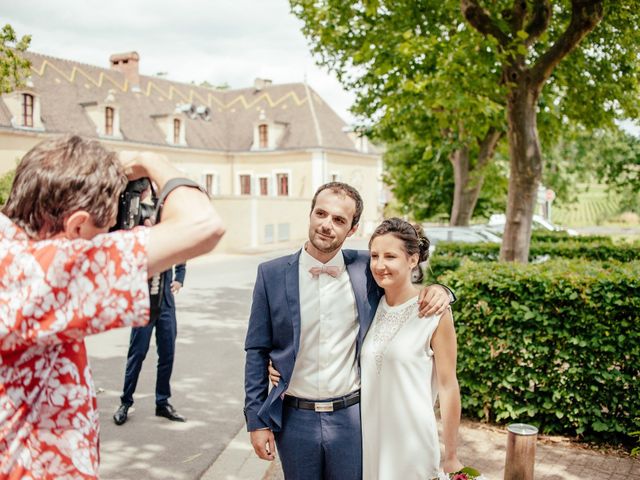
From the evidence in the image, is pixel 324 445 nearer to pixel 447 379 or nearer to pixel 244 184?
pixel 447 379

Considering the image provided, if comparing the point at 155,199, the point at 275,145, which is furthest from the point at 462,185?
the point at 275,145

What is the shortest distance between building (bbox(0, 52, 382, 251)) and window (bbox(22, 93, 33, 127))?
49mm

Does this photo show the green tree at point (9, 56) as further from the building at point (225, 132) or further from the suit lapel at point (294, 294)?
A: the building at point (225, 132)

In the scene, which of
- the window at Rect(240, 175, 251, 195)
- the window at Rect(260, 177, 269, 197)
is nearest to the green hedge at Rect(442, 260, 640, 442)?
the window at Rect(260, 177, 269, 197)

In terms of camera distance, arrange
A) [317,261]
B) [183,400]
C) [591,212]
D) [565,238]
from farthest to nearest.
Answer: [591,212] → [565,238] → [183,400] → [317,261]

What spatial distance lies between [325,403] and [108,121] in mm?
36119

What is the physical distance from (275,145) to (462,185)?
25413 mm

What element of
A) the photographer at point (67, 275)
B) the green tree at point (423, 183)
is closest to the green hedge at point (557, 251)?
the green tree at point (423, 183)

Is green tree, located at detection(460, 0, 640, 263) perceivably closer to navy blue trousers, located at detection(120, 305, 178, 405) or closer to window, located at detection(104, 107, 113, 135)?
navy blue trousers, located at detection(120, 305, 178, 405)

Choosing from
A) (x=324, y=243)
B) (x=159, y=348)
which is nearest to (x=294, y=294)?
(x=324, y=243)

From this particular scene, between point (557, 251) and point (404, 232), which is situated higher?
point (404, 232)

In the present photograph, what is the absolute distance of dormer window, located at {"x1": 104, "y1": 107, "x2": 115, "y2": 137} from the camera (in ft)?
118

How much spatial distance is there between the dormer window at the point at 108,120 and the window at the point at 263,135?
424 inches

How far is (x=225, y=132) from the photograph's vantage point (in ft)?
149
